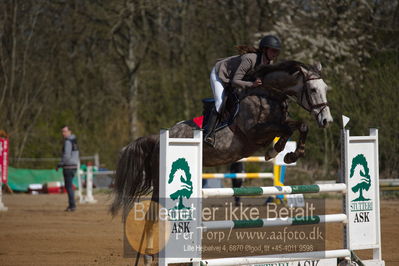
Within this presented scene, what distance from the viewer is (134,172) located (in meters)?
6.08

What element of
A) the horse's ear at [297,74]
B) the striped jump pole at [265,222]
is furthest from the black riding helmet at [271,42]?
the striped jump pole at [265,222]

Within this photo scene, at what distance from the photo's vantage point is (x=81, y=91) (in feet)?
76.5

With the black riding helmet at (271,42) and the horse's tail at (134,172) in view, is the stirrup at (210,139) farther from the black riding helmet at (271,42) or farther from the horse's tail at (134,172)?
the black riding helmet at (271,42)

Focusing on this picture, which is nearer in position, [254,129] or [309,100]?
[309,100]

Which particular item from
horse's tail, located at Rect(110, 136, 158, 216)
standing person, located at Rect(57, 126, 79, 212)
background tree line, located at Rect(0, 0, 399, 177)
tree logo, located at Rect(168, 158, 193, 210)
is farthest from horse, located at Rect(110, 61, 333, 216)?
background tree line, located at Rect(0, 0, 399, 177)

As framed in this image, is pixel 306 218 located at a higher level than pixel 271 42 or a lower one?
lower

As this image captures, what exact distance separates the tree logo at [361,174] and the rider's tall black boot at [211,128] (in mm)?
1306

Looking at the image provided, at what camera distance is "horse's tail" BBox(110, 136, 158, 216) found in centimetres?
601

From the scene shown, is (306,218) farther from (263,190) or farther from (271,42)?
(271,42)

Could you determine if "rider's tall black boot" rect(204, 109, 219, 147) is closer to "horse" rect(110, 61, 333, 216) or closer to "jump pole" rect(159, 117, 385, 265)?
"horse" rect(110, 61, 333, 216)

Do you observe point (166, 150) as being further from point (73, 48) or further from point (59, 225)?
point (73, 48)

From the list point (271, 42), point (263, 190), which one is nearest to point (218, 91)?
point (271, 42)

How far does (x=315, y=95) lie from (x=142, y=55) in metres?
16.9

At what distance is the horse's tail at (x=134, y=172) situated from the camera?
237 inches
